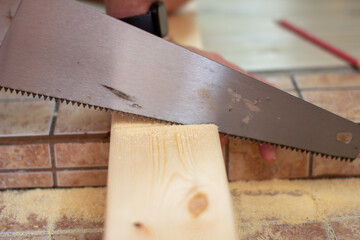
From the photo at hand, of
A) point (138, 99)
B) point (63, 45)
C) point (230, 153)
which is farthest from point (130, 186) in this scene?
point (230, 153)

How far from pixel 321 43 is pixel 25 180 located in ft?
5.86

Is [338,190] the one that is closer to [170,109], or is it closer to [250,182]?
[250,182]

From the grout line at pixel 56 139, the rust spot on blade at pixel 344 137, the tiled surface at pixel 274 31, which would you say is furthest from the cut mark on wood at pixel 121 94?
the tiled surface at pixel 274 31

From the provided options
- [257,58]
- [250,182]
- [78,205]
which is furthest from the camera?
[257,58]

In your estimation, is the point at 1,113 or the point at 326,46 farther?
the point at 326,46

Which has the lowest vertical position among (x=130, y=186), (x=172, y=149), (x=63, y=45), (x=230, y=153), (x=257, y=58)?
(x=130, y=186)

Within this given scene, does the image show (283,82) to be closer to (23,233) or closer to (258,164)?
(258,164)

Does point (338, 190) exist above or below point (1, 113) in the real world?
below

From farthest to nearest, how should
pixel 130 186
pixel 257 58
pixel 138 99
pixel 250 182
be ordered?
pixel 257 58 → pixel 250 182 → pixel 138 99 → pixel 130 186

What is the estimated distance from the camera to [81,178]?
1598 millimetres

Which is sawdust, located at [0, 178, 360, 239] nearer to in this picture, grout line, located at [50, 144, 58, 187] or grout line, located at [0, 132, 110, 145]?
grout line, located at [50, 144, 58, 187]

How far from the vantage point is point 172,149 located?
1.17 m

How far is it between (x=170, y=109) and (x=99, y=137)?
0.36m

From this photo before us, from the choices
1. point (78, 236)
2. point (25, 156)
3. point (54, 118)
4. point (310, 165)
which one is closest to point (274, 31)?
point (310, 165)
